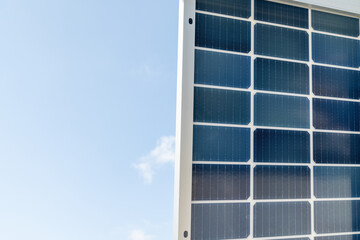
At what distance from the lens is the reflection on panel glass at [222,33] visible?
2.64 m

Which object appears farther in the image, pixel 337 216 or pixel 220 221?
pixel 337 216

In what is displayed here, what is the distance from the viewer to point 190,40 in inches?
101

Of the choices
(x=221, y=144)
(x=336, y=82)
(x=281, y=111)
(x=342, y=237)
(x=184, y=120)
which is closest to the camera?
(x=184, y=120)

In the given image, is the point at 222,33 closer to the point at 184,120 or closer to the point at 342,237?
the point at 184,120

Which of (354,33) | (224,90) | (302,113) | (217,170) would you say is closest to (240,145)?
(217,170)

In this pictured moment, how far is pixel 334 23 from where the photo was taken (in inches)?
122

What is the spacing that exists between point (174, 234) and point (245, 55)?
1.72 meters

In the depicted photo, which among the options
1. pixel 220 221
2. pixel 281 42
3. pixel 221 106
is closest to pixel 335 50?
pixel 281 42

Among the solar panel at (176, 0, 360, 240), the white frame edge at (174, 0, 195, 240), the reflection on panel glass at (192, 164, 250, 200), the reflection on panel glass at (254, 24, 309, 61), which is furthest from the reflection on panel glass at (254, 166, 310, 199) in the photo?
the reflection on panel glass at (254, 24, 309, 61)

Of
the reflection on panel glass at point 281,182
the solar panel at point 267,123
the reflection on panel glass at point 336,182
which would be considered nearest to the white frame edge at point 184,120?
the solar panel at point 267,123

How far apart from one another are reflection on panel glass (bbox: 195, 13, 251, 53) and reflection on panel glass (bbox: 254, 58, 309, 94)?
0.23m

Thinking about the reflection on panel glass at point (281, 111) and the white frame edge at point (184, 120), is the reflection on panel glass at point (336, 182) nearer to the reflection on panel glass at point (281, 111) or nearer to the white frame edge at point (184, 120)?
the reflection on panel glass at point (281, 111)

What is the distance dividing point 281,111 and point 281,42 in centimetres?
69

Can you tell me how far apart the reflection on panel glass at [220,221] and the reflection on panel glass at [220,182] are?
8 cm
